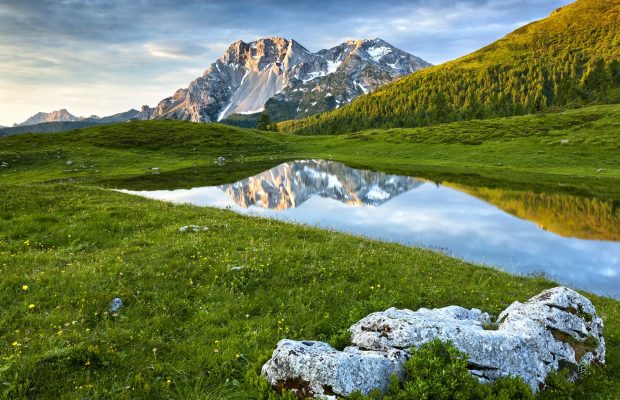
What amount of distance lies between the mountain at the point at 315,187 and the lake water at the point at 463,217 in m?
0.13

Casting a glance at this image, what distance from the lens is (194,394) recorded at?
8.09 metres

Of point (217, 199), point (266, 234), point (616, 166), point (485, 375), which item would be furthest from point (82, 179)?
point (616, 166)

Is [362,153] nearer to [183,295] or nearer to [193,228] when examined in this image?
[193,228]

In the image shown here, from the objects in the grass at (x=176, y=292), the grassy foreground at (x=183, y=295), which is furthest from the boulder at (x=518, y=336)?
the grassy foreground at (x=183, y=295)

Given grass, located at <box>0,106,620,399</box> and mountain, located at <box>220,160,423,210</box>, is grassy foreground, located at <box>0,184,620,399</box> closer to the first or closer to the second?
grass, located at <box>0,106,620,399</box>

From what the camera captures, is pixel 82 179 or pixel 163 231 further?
pixel 82 179

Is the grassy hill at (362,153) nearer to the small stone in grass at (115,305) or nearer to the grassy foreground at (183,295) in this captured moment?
the grassy foreground at (183,295)

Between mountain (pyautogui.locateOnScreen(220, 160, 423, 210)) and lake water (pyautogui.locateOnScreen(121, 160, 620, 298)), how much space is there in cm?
13

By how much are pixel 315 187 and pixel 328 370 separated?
147ft

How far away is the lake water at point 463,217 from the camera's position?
2277cm

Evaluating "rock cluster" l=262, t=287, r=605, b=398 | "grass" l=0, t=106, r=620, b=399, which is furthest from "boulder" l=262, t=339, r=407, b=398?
"grass" l=0, t=106, r=620, b=399

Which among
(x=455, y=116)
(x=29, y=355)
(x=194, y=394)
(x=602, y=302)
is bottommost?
(x=602, y=302)

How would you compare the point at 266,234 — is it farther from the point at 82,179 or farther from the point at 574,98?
the point at 574,98

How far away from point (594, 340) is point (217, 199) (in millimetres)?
37272
